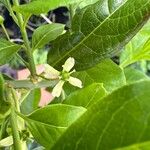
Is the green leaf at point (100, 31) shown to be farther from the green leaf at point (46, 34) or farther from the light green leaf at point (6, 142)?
the light green leaf at point (6, 142)

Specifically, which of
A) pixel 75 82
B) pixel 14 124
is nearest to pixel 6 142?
pixel 14 124

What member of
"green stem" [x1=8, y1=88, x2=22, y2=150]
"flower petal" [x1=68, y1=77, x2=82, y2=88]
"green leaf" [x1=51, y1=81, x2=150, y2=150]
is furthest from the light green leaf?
"green leaf" [x1=51, y1=81, x2=150, y2=150]

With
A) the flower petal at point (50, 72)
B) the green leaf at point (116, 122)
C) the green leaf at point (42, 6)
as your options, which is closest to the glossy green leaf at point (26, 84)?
the flower petal at point (50, 72)

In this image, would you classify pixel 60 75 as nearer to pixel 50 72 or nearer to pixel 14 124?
pixel 50 72

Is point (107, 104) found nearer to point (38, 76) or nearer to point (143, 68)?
point (38, 76)

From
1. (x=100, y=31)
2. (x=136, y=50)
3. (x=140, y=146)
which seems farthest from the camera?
(x=136, y=50)

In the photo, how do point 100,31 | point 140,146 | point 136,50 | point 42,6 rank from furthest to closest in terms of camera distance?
point 136,50 < point 100,31 < point 42,6 < point 140,146
